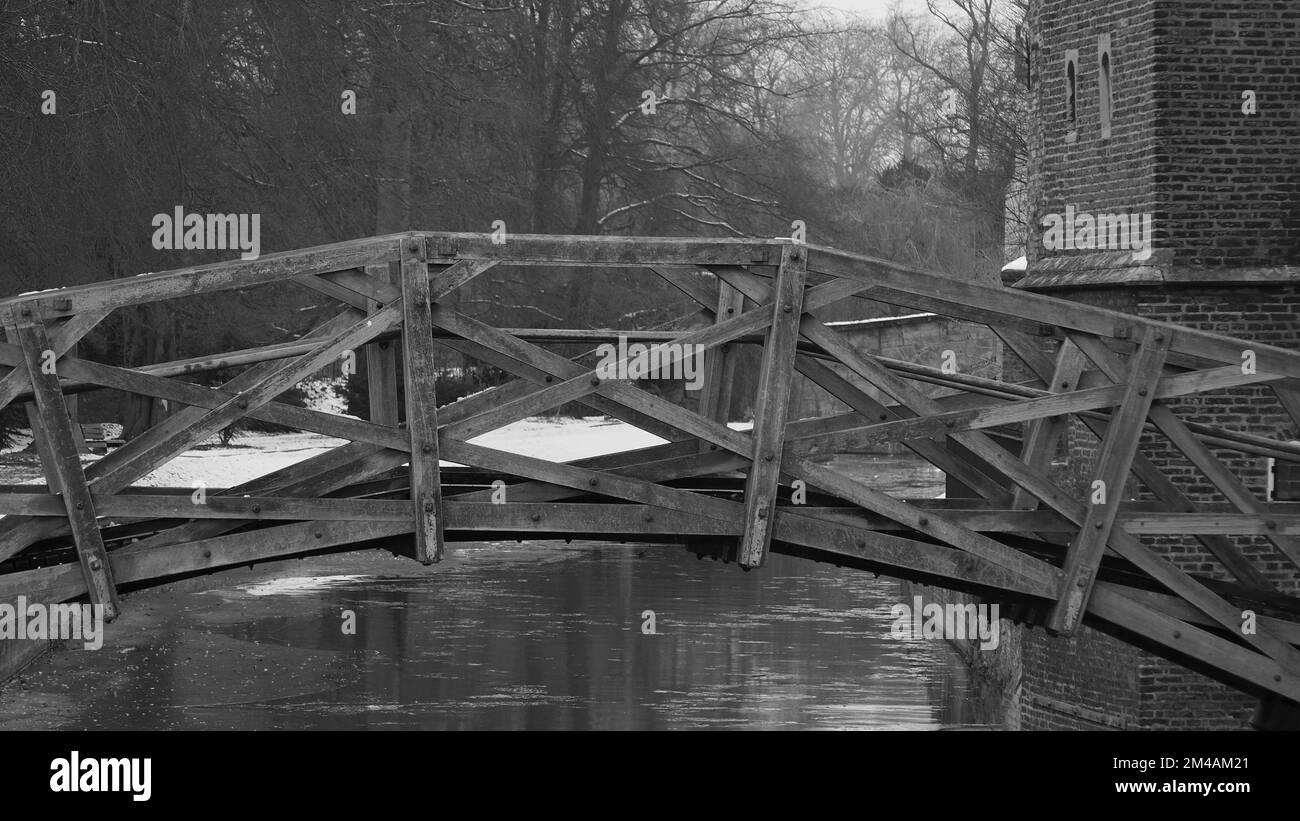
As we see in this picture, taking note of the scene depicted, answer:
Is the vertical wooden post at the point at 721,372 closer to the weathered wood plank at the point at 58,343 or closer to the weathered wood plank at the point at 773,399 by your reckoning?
the weathered wood plank at the point at 773,399

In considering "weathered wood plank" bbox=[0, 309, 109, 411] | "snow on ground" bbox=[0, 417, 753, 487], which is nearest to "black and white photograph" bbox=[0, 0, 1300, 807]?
"weathered wood plank" bbox=[0, 309, 109, 411]

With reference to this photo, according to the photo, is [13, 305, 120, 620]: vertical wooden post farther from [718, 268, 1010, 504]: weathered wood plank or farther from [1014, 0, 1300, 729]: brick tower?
[1014, 0, 1300, 729]: brick tower

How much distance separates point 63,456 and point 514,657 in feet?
31.0

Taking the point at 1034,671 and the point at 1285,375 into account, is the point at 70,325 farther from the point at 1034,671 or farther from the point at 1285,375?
the point at 1034,671

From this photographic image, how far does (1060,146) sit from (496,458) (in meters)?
6.25

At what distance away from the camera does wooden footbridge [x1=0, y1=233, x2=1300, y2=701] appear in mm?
8555

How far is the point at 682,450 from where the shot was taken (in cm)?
1014

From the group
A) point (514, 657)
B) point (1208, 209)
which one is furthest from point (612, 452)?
point (1208, 209)

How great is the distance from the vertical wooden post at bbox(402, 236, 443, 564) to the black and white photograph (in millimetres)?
26

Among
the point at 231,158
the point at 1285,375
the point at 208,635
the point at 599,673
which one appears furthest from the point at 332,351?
the point at 231,158

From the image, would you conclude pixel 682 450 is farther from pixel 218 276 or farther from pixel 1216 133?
pixel 1216 133

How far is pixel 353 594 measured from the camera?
72.7 feet

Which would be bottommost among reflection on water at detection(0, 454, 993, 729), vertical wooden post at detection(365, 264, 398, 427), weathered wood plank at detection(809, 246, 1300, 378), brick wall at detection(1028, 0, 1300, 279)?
reflection on water at detection(0, 454, 993, 729)

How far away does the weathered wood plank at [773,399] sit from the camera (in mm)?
8922
